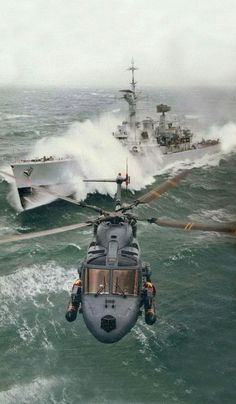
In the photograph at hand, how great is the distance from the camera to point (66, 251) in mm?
35406

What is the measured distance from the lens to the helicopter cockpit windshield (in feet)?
61.9

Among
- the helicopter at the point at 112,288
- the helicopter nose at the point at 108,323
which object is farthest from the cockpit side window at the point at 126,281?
the helicopter nose at the point at 108,323

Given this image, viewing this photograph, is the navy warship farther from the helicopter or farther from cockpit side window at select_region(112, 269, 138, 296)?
cockpit side window at select_region(112, 269, 138, 296)

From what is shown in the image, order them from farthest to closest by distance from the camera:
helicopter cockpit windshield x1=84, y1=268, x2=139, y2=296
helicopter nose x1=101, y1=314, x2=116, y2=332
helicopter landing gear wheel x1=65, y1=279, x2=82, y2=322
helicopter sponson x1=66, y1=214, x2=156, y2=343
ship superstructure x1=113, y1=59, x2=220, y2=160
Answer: ship superstructure x1=113, y1=59, x2=220, y2=160 < helicopter landing gear wheel x1=65, y1=279, x2=82, y2=322 < helicopter cockpit windshield x1=84, y1=268, x2=139, y2=296 < helicopter sponson x1=66, y1=214, x2=156, y2=343 < helicopter nose x1=101, y1=314, x2=116, y2=332

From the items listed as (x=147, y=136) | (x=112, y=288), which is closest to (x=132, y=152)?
(x=147, y=136)

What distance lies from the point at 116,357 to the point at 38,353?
438 centimetres

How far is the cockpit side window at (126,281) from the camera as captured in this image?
1889 centimetres

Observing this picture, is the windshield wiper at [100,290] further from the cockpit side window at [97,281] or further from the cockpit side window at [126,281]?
the cockpit side window at [126,281]

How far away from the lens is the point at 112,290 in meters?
18.8

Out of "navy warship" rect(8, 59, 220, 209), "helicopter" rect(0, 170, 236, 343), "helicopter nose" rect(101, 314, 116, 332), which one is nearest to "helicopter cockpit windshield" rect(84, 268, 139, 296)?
"helicopter" rect(0, 170, 236, 343)

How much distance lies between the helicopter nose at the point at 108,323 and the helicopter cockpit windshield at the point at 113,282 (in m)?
1.47

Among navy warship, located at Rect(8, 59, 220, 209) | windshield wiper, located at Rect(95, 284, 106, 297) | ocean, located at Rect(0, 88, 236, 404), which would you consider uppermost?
navy warship, located at Rect(8, 59, 220, 209)

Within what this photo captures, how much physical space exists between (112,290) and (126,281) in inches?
30.2

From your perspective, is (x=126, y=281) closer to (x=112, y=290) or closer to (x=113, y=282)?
(x=113, y=282)
